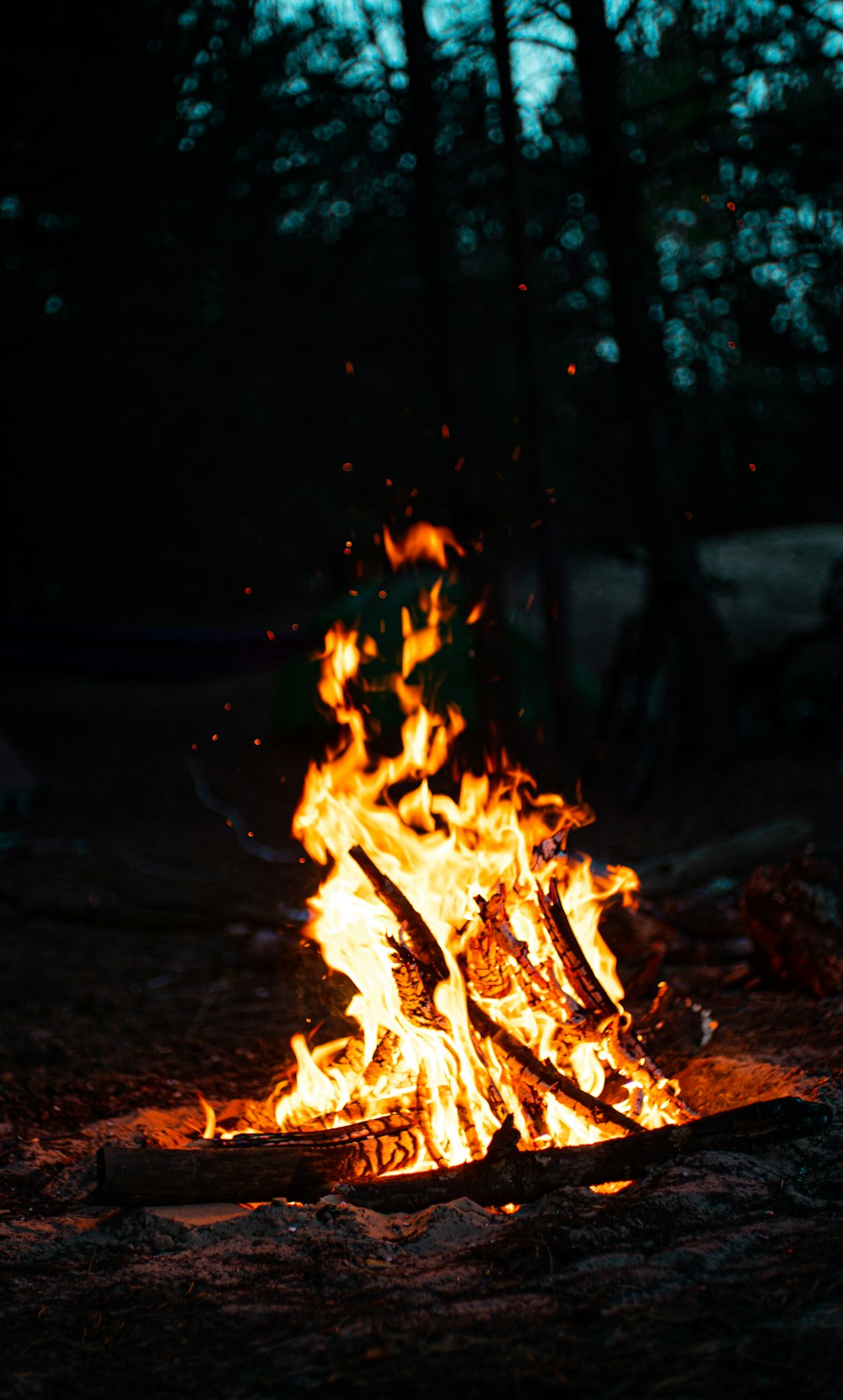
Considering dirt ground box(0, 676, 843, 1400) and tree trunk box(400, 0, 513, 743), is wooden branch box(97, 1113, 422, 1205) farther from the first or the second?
tree trunk box(400, 0, 513, 743)

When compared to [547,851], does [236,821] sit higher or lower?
higher

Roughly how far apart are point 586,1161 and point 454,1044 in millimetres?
546

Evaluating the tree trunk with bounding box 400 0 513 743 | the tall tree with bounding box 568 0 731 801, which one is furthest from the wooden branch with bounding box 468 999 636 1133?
the tree trunk with bounding box 400 0 513 743

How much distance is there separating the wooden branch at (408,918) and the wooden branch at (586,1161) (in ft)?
1.93

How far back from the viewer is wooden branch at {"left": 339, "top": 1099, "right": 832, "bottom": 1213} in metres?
2.62

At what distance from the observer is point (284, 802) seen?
366 inches

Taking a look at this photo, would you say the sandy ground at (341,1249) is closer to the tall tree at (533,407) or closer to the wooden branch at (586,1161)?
the wooden branch at (586,1161)

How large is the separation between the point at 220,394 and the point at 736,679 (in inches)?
426

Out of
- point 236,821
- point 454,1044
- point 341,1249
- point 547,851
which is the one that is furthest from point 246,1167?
point 236,821

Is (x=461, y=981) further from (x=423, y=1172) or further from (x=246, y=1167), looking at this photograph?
(x=246, y=1167)

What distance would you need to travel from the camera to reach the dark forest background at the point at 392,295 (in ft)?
26.5

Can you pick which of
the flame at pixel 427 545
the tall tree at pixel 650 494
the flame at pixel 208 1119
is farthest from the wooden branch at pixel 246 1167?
the flame at pixel 427 545

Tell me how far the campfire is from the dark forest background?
10.2 ft

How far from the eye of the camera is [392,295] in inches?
516
